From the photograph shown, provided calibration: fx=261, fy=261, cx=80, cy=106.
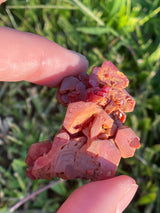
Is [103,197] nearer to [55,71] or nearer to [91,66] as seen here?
[55,71]

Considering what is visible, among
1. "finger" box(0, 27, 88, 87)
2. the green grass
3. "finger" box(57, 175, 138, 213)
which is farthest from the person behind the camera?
the green grass

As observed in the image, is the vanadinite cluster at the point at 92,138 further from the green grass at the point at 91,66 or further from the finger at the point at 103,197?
the green grass at the point at 91,66

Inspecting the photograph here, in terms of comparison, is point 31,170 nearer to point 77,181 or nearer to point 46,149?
point 46,149

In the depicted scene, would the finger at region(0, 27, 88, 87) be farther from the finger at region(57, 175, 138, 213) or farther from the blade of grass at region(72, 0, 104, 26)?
the finger at region(57, 175, 138, 213)

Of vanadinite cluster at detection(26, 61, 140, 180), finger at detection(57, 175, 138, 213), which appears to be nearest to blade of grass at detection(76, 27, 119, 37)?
vanadinite cluster at detection(26, 61, 140, 180)

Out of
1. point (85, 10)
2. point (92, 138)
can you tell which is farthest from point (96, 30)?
point (92, 138)

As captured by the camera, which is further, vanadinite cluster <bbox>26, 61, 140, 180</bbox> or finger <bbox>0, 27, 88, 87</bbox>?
finger <bbox>0, 27, 88, 87</bbox>
